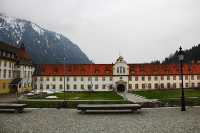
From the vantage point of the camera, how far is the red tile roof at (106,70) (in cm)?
8150

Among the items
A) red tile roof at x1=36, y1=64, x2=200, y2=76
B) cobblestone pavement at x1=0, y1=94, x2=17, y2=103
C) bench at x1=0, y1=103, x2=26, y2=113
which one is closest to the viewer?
bench at x1=0, y1=103, x2=26, y2=113

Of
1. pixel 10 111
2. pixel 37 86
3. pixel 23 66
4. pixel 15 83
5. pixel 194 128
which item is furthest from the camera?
pixel 37 86

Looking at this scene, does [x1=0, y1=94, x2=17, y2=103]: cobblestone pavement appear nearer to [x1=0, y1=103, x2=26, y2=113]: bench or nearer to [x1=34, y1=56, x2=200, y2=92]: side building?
[x1=0, y1=103, x2=26, y2=113]: bench

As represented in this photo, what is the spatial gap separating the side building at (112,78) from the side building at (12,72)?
7957 millimetres

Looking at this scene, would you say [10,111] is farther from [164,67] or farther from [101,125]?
[164,67]

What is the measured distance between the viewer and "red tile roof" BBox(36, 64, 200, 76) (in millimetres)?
81500

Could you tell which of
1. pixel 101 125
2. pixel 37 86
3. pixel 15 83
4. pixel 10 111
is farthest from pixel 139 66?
pixel 101 125

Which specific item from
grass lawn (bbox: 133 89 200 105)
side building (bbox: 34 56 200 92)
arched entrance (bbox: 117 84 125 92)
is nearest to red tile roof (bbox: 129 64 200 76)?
side building (bbox: 34 56 200 92)

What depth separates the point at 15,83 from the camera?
64.4 metres

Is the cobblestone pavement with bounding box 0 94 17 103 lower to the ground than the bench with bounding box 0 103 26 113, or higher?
lower

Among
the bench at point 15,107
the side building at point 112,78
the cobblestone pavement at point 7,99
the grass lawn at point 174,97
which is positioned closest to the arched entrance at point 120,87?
the side building at point 112,78

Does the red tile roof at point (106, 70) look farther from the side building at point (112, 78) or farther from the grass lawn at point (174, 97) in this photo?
the grass lawn at point (174, 97)

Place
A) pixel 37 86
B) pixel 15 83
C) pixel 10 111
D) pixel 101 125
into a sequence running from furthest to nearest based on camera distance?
pixel 37 86 → pixel 15 83 → pixel 10 111 → pixel 101 125

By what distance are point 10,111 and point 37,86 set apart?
2154 inches
